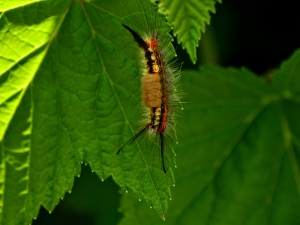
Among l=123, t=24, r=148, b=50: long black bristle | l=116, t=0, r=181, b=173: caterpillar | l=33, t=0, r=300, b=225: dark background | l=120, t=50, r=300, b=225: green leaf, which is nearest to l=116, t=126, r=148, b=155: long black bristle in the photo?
l=116, t=0, r=181, b=173: caterpillar

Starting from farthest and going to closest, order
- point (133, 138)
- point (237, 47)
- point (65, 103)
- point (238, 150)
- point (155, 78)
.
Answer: point (237, 47) → point (238, 150) → point (65, 103) → point (133, 138) → point (155, 78)

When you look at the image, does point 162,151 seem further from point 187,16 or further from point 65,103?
point 187,16

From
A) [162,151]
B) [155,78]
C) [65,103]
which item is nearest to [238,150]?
[162,151]

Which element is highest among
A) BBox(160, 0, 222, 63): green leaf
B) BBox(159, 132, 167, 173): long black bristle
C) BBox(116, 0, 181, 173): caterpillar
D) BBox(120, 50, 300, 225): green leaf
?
BBox(160, 0, 222, 63): green leaf

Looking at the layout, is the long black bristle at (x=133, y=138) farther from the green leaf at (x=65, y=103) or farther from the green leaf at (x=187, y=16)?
the green leaf at (x=187, y=16)

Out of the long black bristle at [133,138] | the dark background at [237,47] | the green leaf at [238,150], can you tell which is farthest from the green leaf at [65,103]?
the dark background at [237,47]

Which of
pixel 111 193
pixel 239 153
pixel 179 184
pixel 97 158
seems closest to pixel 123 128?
pixel 97 158

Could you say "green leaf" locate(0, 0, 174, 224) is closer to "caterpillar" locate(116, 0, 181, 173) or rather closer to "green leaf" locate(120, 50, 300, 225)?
"caterpillar" locate(116, 0, 181, 173)

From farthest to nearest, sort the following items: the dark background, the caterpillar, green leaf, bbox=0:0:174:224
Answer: the dark background, green leaf, bbox=0:0:174:224, the caterpillar
